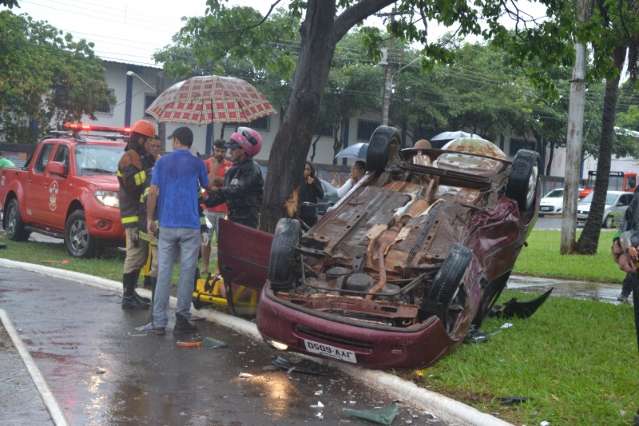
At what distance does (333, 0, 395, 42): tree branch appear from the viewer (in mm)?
10898

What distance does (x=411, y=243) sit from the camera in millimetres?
7730

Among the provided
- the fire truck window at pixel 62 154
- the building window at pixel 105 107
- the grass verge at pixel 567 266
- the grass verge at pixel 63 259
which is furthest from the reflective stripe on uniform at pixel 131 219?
the building window at pixel 105 107

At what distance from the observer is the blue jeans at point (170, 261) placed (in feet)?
27.2

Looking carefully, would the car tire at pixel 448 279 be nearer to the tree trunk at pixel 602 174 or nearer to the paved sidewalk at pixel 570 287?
the paved sidewalk at pixel 570 287

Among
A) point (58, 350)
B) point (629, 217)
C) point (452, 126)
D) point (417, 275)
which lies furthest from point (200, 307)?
point (452, 126)

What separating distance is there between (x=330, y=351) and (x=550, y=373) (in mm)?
1647

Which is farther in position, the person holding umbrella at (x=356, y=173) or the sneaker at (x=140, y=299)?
the person holding umbrella at (x=356, y=173)

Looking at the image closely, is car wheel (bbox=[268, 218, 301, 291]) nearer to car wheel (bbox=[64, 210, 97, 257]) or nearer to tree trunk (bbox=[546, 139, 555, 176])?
car wheel (bbox=[64, 210, 97, 257])

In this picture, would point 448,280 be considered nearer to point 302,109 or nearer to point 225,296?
point 225,296

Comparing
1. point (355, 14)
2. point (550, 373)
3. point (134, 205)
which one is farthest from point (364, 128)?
point (550, 373)

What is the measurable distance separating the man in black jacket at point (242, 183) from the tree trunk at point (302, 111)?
2.30ft

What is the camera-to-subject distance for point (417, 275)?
290 inches

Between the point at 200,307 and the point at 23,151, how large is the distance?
76.5 feet

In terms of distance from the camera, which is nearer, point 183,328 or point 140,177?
point 183,328
